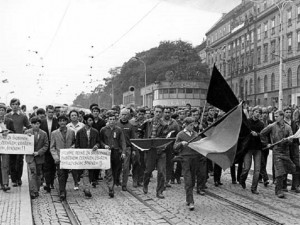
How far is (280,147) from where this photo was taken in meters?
10.2

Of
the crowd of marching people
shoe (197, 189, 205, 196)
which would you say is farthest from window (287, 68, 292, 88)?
shoe (197, 189, 205, 196)

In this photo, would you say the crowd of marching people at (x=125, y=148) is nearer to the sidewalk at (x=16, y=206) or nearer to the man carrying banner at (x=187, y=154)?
the man carrying banner at (x=187, y=154)

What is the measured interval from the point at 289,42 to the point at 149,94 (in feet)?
117

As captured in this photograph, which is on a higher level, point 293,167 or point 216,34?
point 216,34

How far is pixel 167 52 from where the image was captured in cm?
8662

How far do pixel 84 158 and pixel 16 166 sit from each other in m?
2.01

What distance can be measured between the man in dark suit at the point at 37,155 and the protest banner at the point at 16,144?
11 centimetres

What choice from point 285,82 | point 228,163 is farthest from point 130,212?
point 285,82

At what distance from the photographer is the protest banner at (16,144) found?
10.2 meters

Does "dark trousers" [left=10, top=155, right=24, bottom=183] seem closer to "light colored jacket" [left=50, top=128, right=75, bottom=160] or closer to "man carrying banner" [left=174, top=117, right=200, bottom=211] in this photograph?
"light colored jacket" [left=50, top=128, right=75, bottom=160]

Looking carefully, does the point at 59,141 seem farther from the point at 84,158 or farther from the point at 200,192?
the point at 200,192

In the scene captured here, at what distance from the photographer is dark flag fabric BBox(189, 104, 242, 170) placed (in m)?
8.62

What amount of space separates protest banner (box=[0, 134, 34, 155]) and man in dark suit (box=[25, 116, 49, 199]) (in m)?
0.11

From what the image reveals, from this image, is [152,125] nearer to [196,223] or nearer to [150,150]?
[150,150]
